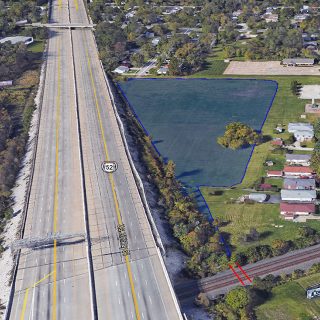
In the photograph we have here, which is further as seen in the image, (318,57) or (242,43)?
(242,43)

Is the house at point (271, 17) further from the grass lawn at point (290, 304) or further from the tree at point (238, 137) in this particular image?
the grass lawn at point (290, 304)

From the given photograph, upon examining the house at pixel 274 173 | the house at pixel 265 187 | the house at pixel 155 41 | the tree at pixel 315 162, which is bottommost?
the house at pixel 155 41

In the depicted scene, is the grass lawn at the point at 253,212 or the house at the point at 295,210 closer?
the grass lawn at the point at 253,212

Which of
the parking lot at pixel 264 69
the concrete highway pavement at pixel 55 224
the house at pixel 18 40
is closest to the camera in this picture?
the concrete highway pavement at pixel 55 224

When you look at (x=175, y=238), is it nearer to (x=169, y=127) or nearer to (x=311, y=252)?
(x=311, y=252)

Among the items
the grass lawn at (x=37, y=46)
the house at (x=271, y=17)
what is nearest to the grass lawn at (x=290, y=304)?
the grass lawn at (x=37, y=46)

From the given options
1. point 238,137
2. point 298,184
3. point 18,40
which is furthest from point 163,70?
point 298,184

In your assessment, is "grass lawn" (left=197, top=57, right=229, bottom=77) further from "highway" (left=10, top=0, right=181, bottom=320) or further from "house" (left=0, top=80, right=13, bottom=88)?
"house" (left=0, top=80, right=13, bottom=88)

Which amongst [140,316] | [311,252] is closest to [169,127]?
[311,252]
